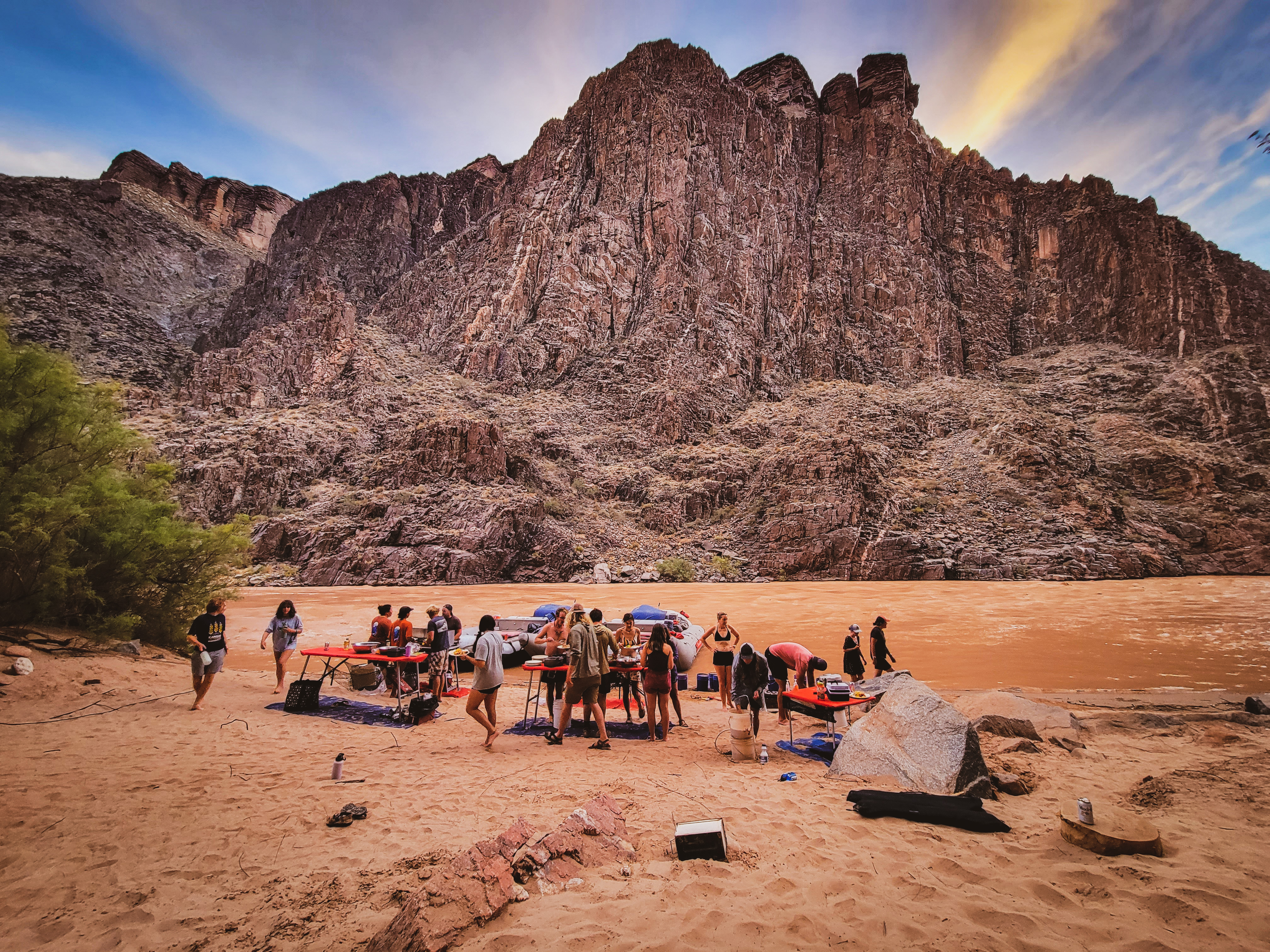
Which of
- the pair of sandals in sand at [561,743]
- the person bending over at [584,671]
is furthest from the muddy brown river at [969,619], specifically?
the person bending over at [584,671]

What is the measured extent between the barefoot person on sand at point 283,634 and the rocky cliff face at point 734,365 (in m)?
29.6

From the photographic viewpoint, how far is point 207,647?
8.33m

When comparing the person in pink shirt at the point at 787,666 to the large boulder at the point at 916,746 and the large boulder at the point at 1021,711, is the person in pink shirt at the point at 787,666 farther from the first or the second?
the large boulder at the point at 1021,711

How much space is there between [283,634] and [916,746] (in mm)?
10117

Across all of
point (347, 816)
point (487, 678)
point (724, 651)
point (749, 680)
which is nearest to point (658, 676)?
point (749, 680)

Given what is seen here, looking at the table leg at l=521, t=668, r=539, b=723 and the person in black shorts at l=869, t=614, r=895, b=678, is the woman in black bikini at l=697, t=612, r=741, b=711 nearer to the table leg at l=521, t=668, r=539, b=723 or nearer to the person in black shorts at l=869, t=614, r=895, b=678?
the person in black shorts at l=869, t=614, r=895, b=678

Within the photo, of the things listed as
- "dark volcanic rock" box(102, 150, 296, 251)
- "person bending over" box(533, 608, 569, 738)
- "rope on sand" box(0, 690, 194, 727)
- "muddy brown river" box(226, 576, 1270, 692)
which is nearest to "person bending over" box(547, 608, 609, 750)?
"person bending over" box(533, 608, 569, 738)

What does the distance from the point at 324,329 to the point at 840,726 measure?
72.2 meters

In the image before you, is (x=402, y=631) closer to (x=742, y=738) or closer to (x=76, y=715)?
(x=76, y=715)

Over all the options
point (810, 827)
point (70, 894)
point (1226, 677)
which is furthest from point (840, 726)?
point (1226, 677)

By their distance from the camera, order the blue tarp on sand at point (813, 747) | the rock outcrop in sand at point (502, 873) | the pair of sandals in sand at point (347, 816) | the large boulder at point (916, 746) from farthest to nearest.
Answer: the blue tarp on sand at point (813, 747)
the large boulder at point (916, 746)
the pair of sandals in sand at point (347, 816)
the rock outcrop in sand at point (502, 873)

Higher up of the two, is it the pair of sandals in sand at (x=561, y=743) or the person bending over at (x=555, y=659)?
the person bending over at (x=555, y=659)

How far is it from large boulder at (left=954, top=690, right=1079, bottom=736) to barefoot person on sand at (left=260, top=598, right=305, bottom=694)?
10.8 m

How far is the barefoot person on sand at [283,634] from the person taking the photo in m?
9.68
